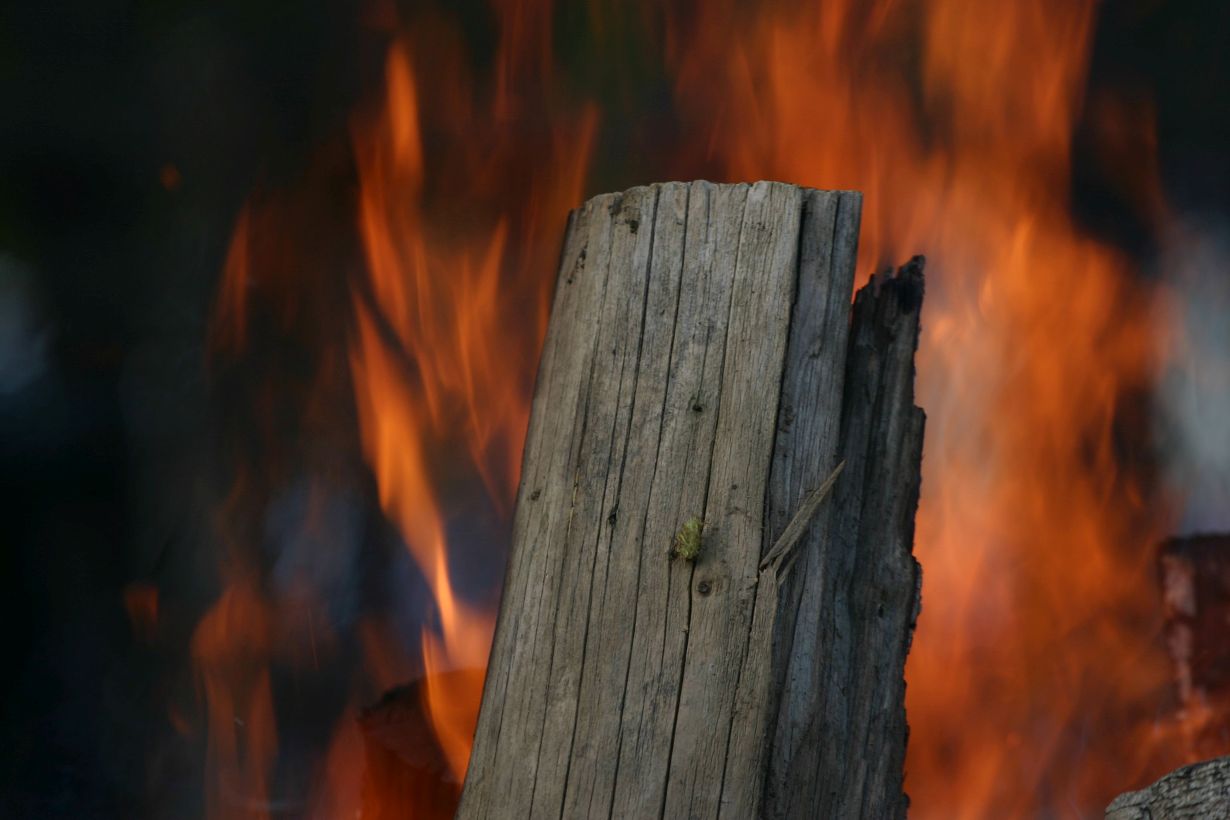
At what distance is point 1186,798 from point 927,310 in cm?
208

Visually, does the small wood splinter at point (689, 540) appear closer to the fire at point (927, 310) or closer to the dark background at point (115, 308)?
the fire at point (927, 310)

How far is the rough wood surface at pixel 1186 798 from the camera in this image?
4.87 feet

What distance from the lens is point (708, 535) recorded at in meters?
1.88

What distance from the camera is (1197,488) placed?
11.1ft


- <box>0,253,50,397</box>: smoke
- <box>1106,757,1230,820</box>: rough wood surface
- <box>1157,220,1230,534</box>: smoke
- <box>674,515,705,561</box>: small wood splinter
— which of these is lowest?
<box>1106,757,1230,820</box>: rough wood surface

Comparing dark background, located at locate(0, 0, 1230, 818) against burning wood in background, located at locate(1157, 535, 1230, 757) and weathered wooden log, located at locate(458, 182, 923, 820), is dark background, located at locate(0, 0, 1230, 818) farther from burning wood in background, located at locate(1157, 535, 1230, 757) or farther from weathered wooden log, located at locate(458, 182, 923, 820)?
burning wood in background, located at locate(1157, 535, 1230, 757)

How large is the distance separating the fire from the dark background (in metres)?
0.15

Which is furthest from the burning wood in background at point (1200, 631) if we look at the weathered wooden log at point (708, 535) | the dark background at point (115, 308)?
the dark background at point (115, 308)

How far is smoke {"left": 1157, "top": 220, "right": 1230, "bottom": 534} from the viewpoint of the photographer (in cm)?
339

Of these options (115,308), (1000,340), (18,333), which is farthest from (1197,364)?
(18,333)

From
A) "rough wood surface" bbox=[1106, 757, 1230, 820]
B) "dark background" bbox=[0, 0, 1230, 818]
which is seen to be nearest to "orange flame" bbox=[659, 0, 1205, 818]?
"dark background" bbox=[0, 0, 1230, 818]

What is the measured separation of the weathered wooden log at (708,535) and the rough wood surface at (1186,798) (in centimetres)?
51

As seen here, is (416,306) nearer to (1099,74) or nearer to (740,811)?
(740,811)

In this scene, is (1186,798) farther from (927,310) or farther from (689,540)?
(927,310)
